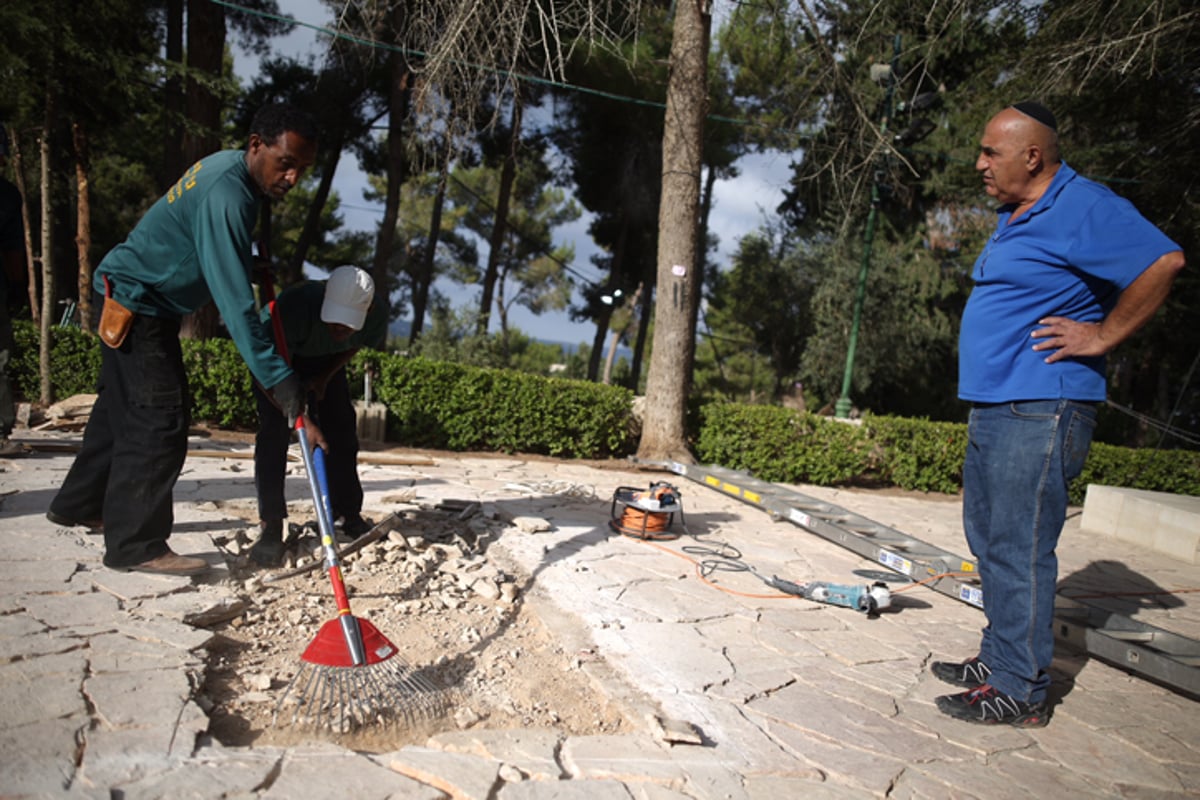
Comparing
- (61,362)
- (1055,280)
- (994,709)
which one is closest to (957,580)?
(994,709)

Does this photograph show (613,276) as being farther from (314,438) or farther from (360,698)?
(360,698)

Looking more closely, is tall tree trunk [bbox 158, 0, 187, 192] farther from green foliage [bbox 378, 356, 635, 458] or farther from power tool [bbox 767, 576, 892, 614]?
power tool [bbox 767, 576, 892, 614]

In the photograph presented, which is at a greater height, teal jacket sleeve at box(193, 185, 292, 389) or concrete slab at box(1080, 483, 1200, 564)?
teal jacket sleeve at box(193, 185, 292, 389)

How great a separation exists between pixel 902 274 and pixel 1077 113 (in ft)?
Result: 22.0

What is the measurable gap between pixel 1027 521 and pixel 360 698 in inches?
93.3

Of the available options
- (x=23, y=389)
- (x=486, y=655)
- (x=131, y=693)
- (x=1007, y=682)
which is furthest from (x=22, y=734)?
(x=23, y=389)

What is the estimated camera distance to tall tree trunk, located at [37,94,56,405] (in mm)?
7582

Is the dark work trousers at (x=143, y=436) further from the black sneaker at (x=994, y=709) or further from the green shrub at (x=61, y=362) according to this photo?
the green shrub at (x=61, y=362)

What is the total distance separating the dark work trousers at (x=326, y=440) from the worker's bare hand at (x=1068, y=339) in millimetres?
3116

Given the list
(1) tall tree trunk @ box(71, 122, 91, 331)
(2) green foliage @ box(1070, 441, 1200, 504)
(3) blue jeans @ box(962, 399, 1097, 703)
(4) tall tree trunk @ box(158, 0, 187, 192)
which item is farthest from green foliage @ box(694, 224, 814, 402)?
(3) blue jeans @ box(962, 399, 1097, 703)

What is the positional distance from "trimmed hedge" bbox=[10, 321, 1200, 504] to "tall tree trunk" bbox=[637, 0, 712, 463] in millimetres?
608

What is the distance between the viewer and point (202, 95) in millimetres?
9797

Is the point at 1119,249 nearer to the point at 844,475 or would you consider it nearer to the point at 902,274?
the point at 844,475

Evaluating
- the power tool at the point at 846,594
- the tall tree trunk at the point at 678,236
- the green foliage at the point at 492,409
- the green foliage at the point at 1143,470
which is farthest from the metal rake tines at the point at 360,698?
the green foliage at the point at 1143,470
